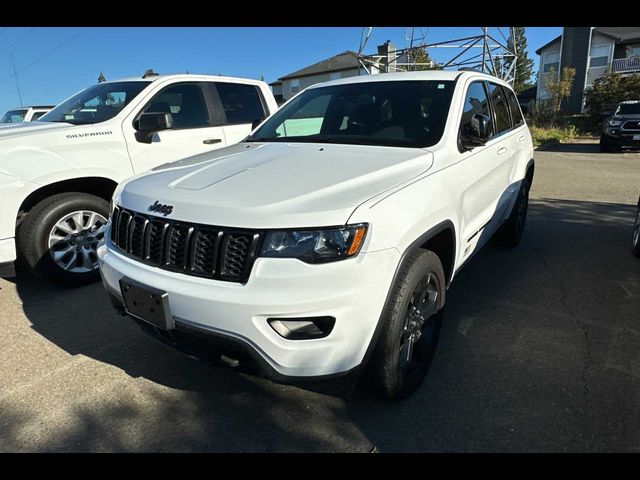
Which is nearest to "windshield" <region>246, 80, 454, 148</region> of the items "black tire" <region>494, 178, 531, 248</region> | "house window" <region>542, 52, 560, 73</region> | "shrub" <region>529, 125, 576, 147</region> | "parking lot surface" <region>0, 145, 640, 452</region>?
Result: "parking lot surface" <region>0, 145, 640, 452</region>

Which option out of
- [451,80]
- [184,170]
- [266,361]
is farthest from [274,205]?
[451,80]

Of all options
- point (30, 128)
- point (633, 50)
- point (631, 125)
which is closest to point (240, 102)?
point (30, 128)

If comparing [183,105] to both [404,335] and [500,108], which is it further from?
[404,335]

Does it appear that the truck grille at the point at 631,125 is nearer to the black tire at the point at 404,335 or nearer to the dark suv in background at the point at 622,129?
the dark suv in background at the point at 622,129

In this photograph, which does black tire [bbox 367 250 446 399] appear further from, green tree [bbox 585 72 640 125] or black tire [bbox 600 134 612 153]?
green tree [bbox 585 72 640 125]

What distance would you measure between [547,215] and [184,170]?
6.05 metres

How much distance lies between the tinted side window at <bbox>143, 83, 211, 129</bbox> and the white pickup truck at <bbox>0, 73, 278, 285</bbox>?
1 cm

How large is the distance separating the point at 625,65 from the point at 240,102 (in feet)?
125

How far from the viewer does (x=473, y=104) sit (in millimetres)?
3535

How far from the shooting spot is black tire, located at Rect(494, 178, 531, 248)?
4.94m

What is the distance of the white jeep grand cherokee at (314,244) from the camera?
6.48 ft

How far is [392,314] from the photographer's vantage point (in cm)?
218

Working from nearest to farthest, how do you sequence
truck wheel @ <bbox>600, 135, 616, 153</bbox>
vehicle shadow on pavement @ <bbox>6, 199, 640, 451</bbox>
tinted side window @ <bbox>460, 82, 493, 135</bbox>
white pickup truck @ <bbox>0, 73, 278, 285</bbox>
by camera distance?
vehicle shadow on pavement @ <bbox>6, 199, 640, 451</bbox> → tinted side window @ <bbox>460, 82, 493, 135</bbox> → white pickup truck @ <bbox>0, 73, 278, 285</bbox> → truck wheel @ <bbox>600, 135, 616, 153</bbox>
